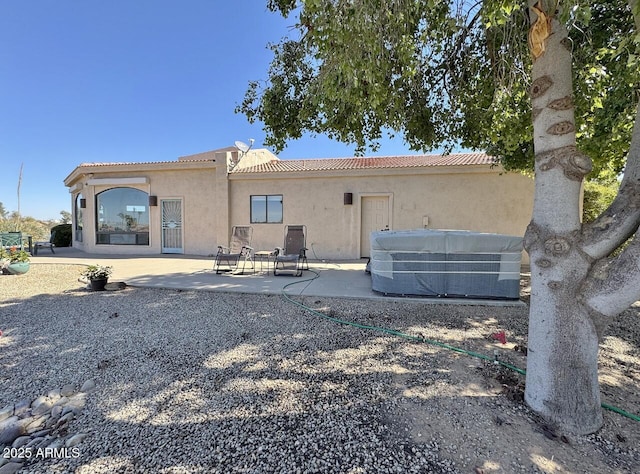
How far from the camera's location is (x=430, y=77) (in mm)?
4871

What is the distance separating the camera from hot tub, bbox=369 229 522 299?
16.3 feet

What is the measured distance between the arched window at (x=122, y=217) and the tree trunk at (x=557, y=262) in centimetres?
1277

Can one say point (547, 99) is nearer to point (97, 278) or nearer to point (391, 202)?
point (97, 278)

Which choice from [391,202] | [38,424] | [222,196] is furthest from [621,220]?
[222,196]

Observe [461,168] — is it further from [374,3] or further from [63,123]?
[63,123]

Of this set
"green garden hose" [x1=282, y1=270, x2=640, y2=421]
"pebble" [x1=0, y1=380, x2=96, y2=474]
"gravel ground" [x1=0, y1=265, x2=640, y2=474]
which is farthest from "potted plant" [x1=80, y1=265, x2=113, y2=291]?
"pebble" [x1=0, y1=380, x2=96, y2=474]

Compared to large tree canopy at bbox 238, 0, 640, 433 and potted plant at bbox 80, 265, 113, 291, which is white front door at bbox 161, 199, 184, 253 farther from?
large tree canopy at bbox 238, 0, 640, 433

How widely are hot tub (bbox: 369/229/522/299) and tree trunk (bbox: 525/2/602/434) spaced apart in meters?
2.86

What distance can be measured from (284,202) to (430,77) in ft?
22.0

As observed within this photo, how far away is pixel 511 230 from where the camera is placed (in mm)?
A: 9289

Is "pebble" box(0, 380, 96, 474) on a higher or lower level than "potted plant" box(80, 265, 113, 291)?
lower

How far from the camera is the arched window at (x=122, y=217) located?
1165 cm

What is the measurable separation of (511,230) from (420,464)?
9.62 metres

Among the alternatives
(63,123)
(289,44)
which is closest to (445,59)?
(289,44)
